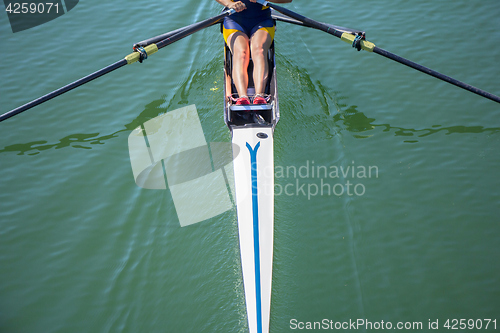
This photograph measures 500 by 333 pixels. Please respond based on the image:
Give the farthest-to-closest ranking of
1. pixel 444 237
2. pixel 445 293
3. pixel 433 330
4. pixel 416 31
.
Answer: pixel 416 31 → pixel 444 237 → pixel 445 293 → pixel 433 330

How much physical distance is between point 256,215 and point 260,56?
2.44 metres

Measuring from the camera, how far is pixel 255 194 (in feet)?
14.5

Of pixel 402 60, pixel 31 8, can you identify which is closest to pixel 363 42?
pixel 402 60

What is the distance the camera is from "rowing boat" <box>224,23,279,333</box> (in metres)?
3.80

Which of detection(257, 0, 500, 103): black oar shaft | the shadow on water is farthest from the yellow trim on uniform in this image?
the shadow on water

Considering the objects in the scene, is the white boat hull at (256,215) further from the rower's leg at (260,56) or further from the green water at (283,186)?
the rower's leg at (260,56)

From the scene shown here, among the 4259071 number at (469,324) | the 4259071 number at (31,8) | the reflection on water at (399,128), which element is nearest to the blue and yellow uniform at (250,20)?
the reflection on water at (399,128)

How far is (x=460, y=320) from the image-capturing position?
399 centimetres

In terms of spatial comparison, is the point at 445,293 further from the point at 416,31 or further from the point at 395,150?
the point at 416,31

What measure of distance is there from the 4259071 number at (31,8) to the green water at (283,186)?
2.83 feet

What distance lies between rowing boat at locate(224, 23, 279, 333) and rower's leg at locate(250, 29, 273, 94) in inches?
8.7

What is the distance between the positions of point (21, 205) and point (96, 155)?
1.23 metres

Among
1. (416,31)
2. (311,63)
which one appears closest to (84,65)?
(311,63)

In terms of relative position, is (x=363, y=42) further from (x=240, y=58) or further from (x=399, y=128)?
(x=240, y=58)
